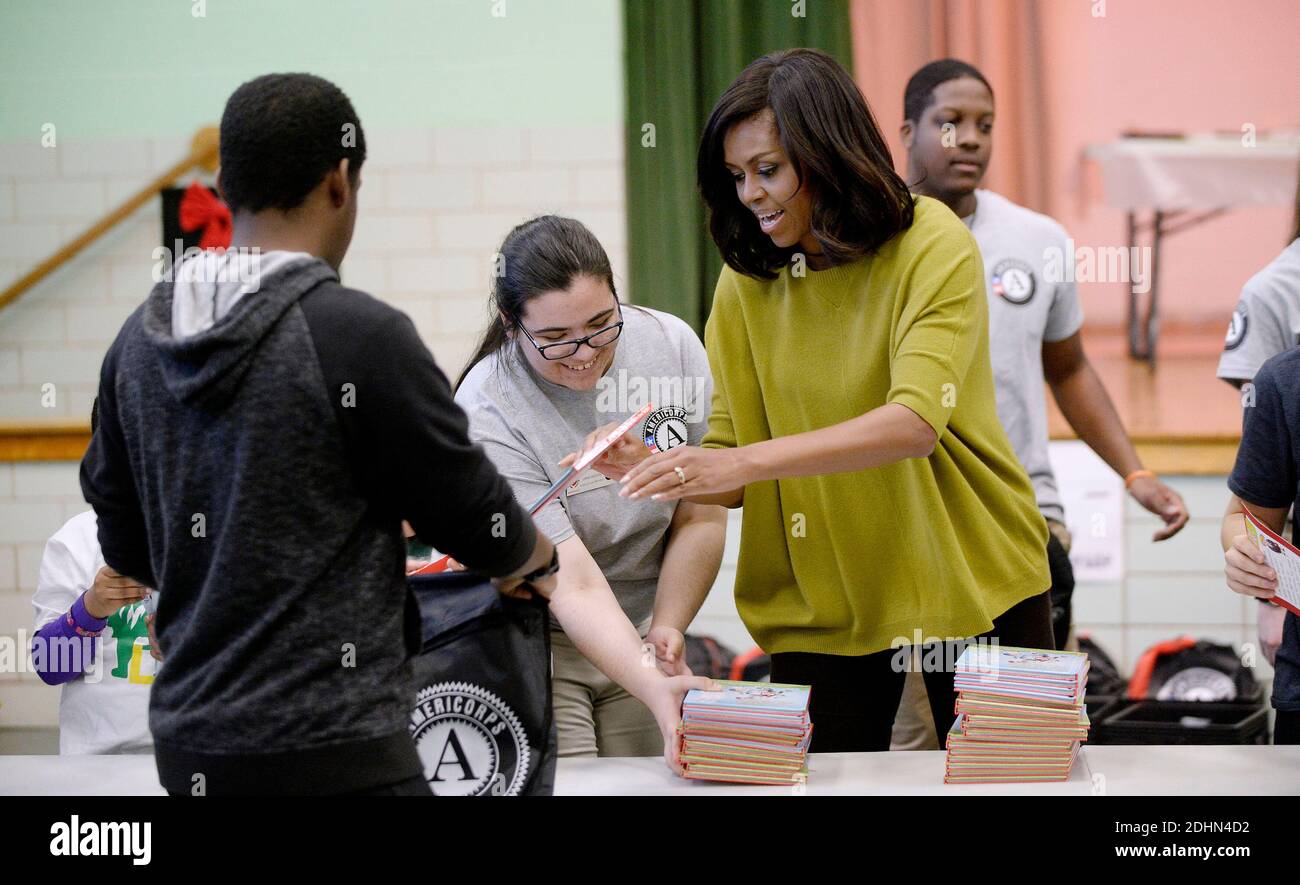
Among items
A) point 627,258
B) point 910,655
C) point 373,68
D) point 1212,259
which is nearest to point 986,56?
point 1212,259

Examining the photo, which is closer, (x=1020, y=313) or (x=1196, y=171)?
(x=1020, y=313)

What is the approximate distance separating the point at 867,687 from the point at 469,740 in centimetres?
67

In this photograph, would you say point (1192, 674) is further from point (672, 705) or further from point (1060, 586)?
point (672, 705)

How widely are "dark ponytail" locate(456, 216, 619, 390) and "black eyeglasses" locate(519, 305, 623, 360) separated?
7 cm

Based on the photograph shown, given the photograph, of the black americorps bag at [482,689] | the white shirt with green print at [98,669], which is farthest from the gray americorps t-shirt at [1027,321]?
the white shirt with green print at [98,669]

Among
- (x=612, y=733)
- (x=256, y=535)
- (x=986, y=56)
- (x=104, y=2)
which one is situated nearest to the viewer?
(x=256, y=535)

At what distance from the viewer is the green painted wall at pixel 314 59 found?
442 cm

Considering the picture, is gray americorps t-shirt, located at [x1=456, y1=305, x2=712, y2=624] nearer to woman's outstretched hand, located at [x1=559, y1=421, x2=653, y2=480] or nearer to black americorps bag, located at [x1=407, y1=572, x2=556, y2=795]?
woman's outstretched hand, located at [x1=559, y1=421, x2=653, y2=480]

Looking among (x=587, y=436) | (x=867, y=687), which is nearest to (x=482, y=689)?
(x=587, y=436)

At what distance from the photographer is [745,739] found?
1.79 metres

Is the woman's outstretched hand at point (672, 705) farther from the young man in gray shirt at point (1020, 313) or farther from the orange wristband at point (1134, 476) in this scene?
the orange wristband at point (1134, 476)

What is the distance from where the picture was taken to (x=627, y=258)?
14.5ft
